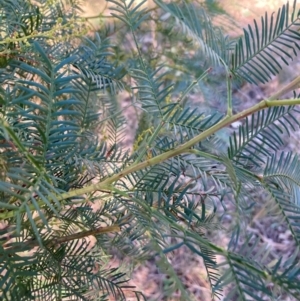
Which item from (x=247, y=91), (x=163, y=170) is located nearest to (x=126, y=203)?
(x=163, y=170)

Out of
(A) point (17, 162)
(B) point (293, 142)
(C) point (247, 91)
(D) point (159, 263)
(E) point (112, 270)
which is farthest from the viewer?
(C) point (247, 91)

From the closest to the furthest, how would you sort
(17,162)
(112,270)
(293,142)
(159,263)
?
(159,263) < (17,162) < (112,270) < (293,142)

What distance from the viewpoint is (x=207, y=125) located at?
43cm

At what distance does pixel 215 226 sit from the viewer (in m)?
0.49

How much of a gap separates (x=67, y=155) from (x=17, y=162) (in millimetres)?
47

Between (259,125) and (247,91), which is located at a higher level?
(259,125)

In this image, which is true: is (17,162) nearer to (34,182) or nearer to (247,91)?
(34,182)

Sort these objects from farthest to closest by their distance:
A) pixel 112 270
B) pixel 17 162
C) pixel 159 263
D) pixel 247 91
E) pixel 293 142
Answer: pixel 247 91, pixel 293 142, pixel 112 270, pixel 17 162, pixel 159 263

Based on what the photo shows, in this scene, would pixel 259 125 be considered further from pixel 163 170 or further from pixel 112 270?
pixel 112 270

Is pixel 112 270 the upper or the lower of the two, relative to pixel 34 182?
lower

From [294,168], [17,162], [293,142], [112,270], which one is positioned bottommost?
[293,142]

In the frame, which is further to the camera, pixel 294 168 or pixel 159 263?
pixel 294 168

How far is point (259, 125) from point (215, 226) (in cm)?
13

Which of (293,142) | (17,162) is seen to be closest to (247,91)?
(293,142)
